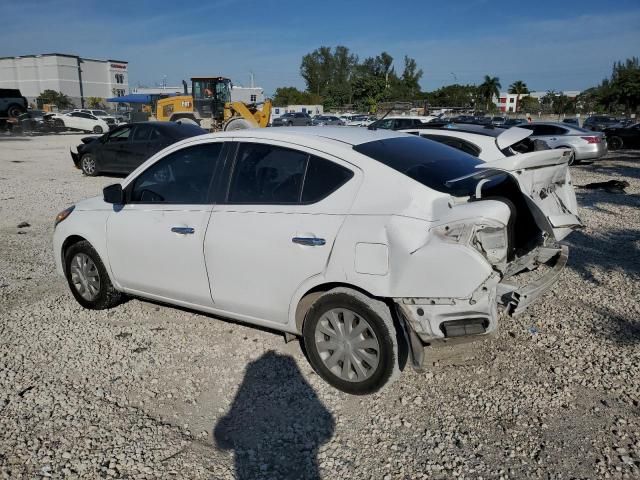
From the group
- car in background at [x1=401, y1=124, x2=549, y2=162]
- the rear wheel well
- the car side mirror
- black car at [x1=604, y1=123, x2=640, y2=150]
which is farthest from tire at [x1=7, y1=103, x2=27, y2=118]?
the rear wheel well

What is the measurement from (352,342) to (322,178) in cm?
112

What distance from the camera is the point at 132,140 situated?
13805 mm

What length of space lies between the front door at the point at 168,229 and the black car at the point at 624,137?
85.3 ft

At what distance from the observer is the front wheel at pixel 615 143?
25055mm

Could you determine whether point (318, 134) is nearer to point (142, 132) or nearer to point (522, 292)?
point (522, 292)

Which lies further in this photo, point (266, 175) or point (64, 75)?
point (64, 75)

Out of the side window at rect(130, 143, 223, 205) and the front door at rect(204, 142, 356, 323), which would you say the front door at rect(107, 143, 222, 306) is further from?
the front door at rect(204, 142, 356, 323)

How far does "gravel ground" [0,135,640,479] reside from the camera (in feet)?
9.58

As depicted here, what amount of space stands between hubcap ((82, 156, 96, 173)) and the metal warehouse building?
79.2 metres

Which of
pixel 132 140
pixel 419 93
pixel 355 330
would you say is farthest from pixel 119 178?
pixel 419 93

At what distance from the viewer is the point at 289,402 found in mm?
3514

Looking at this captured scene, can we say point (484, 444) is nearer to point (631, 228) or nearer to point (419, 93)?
point (631, 228)

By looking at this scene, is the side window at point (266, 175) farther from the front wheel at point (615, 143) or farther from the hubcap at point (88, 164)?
the front wheel at point (615, 143)

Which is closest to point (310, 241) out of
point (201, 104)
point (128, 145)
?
point (128, 145)
